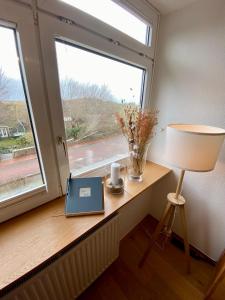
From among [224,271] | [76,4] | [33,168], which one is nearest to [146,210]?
[224,271]

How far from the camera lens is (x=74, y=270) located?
898 mm

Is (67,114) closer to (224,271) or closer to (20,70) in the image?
(20,70)

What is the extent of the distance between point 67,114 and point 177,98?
3.00 feet

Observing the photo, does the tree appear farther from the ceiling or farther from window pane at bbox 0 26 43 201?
the ceiling

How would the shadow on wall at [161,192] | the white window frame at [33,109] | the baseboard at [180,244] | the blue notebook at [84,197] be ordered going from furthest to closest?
the shadow on wall at [161,192] → the baseboard at [180,244] → the blue notebook at [84,197] → the white window frame at [33,109]

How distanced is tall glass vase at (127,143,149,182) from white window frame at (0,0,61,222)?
1.86 feet

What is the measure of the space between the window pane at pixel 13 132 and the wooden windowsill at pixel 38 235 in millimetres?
171

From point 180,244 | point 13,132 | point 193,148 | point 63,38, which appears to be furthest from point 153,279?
point 63,38

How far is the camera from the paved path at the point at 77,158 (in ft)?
2.45

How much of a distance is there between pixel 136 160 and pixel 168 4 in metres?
1.18

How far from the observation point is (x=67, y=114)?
90 centimetres

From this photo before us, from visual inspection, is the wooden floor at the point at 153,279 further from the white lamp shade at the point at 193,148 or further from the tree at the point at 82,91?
the tree at the point at 82,91

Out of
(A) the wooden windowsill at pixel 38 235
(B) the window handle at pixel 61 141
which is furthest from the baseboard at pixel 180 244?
(B) the window handle at pixel 61 141

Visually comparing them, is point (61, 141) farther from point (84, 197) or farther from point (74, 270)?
point (74, 270)
